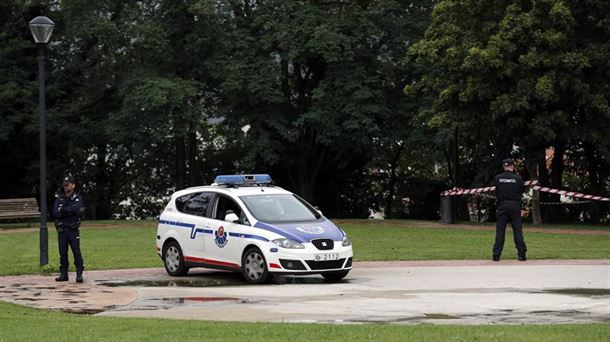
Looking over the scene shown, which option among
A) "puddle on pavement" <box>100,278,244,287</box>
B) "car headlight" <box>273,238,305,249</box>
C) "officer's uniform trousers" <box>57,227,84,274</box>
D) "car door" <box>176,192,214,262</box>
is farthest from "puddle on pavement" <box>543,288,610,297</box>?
"officer's uniform trousers" <box>57,227,84,274</box>

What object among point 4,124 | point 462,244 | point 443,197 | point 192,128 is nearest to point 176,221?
point 462,244

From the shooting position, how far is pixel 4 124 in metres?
46.2

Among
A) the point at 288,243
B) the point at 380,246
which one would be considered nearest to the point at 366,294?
the point at 288,243

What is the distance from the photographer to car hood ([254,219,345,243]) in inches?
747

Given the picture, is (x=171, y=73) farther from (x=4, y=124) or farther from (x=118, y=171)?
(x=118, y=171)

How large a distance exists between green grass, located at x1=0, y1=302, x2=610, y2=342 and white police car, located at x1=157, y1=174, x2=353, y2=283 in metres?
5.57

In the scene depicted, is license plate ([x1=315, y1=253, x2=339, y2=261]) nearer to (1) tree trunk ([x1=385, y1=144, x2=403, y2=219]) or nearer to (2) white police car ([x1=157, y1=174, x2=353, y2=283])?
(2) white police car ([x1=157, y1=174, x2=353, y2=283])

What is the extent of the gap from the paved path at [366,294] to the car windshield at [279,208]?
1.11 meters

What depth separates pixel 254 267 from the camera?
19328 mm

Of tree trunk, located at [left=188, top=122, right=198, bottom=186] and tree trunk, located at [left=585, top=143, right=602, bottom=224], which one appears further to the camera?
tree trunk, located at [left=188, top=122, right=198, bottom=186]

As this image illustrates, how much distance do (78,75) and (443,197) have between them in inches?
778

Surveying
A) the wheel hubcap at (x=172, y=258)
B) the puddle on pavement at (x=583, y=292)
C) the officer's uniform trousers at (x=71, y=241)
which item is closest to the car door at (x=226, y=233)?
the wheel hubcap at (x=172, y=258)

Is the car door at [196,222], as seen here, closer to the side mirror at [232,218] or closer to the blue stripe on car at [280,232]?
the side mirror at [232,218]

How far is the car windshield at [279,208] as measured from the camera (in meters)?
19.8
